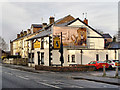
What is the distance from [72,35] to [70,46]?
2144 mm

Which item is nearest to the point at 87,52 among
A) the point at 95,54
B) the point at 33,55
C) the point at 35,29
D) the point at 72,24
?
the point at 95,54

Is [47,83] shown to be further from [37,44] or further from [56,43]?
[37,44]

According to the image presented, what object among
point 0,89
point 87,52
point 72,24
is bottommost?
point 0,89

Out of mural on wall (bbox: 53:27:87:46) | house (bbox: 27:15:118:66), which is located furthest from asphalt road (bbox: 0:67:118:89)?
mural on wall (bbox: 53:27:87:46)

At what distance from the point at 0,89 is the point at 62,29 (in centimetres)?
2545

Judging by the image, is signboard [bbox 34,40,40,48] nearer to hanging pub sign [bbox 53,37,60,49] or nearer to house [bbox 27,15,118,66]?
house [bbox 27,15,118,66]

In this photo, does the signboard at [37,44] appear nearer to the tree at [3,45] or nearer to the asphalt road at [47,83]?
the asphalt road at [47,83]

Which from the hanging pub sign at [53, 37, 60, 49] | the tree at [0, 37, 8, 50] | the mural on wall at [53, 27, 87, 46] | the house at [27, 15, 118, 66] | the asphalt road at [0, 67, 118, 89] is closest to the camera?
the asphalt road at [0, 67, 118, 89]

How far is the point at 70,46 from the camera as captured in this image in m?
38.3

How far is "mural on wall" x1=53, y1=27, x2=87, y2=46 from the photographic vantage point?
37750mm

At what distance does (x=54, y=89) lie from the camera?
1355cm

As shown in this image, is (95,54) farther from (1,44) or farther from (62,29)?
(1,44)

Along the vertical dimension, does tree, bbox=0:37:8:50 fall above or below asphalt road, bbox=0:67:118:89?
above

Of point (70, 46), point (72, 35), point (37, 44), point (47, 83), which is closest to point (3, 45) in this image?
point (37, 44)
